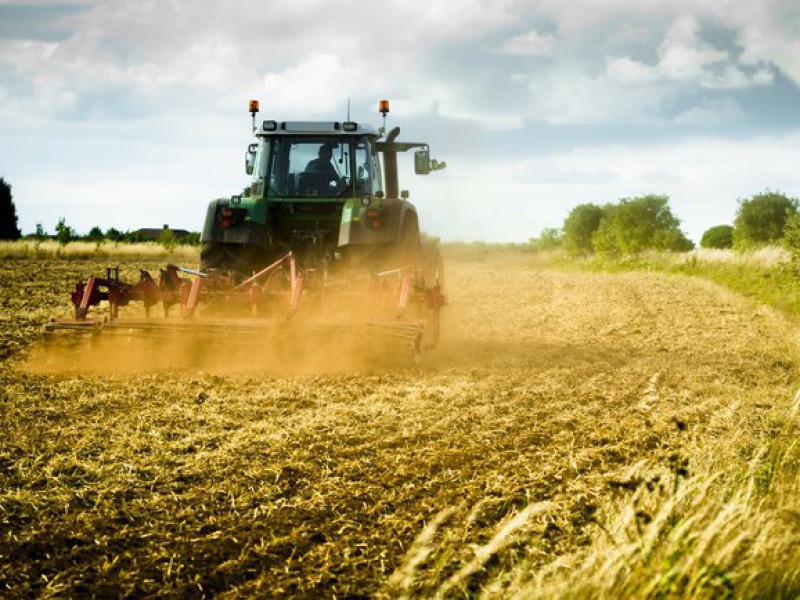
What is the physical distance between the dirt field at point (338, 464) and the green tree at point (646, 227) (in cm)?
3585

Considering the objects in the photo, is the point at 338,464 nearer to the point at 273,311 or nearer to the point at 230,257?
the point at 273,311

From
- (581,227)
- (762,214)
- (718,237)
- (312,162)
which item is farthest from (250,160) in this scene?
(718,237)

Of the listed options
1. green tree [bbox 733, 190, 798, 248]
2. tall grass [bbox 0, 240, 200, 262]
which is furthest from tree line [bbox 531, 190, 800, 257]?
tall grass [bbox 0, 240, 200, 262]

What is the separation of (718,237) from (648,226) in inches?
1141

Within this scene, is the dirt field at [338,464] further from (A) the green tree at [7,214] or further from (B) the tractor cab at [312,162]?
(A) the green tree at [7,214]

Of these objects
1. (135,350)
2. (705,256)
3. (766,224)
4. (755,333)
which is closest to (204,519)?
(135,350)

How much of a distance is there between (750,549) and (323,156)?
23.4 ft

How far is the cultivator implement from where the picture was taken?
24.2 feet

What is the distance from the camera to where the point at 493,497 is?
12.8ft

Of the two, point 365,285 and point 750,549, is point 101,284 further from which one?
point 750,549

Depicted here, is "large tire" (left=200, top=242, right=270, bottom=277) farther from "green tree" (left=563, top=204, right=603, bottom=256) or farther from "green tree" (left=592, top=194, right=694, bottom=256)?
"green tree" (left=563, top=204, right=603, bottom=256)

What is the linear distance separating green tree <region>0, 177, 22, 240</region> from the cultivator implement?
37514 mm

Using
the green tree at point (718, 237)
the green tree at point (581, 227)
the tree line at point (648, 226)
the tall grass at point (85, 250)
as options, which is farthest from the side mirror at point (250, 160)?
the green tree at point (718, 237)

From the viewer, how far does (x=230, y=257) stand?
895 cm
